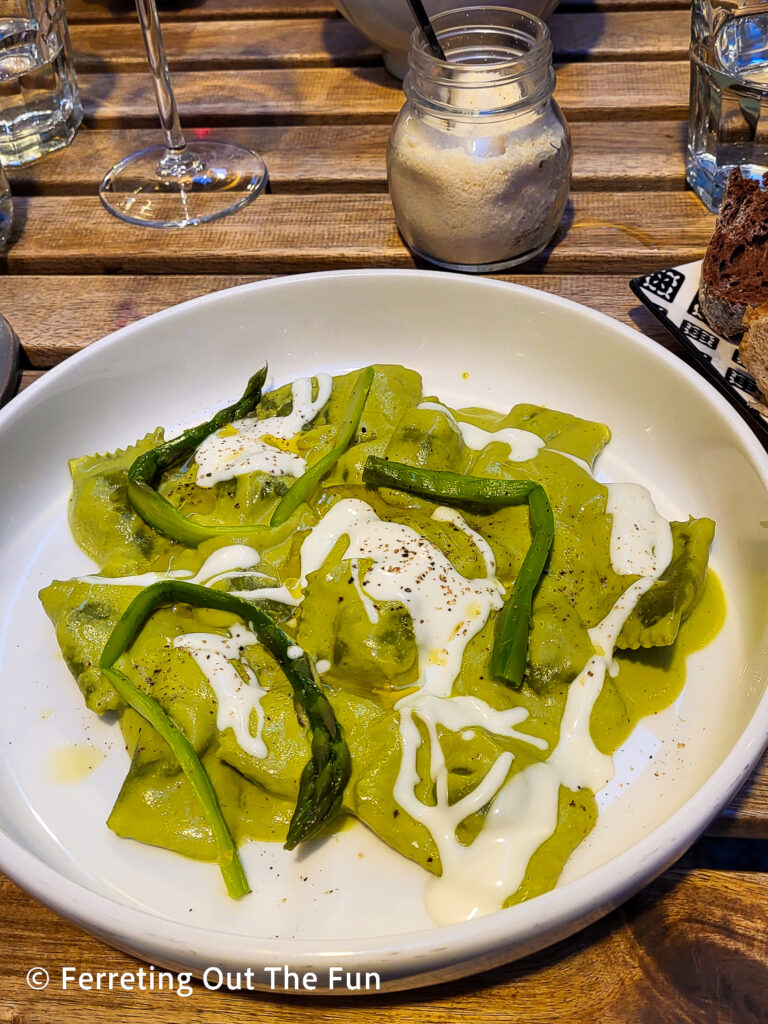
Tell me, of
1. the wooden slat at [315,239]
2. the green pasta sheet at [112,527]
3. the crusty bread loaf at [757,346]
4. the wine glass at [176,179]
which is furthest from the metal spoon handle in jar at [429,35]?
the green pasta sheet at [112,527]

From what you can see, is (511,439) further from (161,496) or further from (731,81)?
(731,81)

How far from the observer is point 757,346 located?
1.78 metres

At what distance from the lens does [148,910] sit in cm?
132

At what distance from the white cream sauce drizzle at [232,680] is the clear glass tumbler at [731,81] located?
1.86 meters

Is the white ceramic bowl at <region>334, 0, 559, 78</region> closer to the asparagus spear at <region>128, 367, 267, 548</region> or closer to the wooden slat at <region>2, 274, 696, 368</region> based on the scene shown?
the wooden slat at <region>2, 274, 696, 368</region>

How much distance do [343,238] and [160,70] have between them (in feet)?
2.27

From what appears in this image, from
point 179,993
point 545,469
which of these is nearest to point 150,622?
point 179,993

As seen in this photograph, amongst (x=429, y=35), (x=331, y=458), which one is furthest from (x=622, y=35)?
(x=331, y=458)

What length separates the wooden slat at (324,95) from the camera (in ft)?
9.42

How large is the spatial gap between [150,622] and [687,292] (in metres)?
1.37

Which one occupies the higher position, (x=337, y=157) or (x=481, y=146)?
(x=481, y=146)

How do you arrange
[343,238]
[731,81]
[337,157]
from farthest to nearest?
[337,157], [343,238], [731,81]

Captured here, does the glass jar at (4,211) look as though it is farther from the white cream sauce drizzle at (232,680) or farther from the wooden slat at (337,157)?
the white cream sauce drizzle at (232,680)

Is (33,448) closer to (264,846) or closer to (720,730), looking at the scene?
(264,846)
